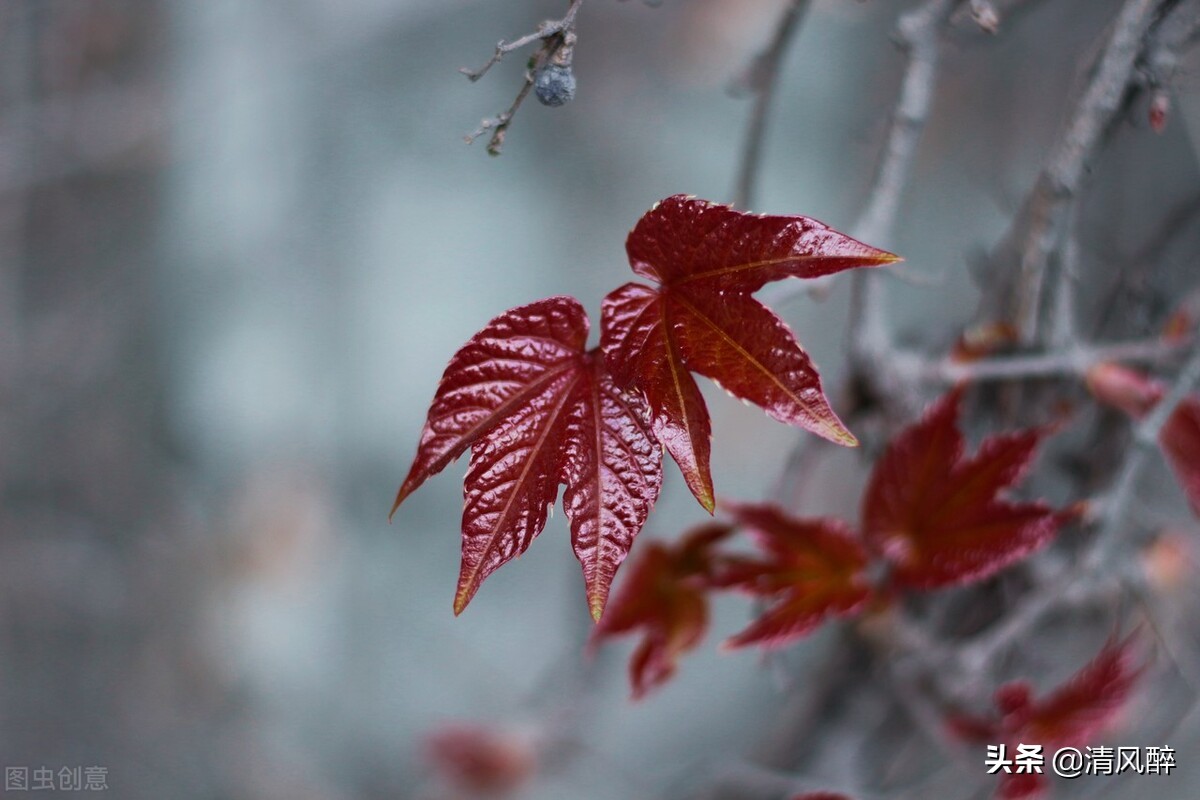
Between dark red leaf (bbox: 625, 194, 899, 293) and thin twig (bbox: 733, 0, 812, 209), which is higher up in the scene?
thin twig (bbox: 733, 0, 812, 209)

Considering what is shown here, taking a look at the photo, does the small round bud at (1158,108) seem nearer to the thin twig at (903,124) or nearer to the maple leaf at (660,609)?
the thin twig at (903,124)

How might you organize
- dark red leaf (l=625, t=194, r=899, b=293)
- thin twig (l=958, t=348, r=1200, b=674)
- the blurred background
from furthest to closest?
the blurred background < thin twig (l=958, t=348, r=1200, b=674) < dark red leaf (l=625, t=194, r=899, b=293)

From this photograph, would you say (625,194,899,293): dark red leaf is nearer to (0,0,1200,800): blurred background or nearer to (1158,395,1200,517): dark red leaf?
(1158,395,1200,517): dark red leaf

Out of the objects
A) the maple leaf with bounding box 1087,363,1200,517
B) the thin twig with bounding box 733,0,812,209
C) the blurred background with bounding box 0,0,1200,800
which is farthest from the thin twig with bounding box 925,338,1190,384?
the blurred background with bounding box 0,0,1200,800

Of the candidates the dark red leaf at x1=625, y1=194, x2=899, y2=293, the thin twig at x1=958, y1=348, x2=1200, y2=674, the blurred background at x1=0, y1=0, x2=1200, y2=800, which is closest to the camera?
the dark red leaf at x1=625, y1=194, x2=899, y2=293

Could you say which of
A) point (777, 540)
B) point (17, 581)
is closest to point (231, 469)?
point (17, 581)

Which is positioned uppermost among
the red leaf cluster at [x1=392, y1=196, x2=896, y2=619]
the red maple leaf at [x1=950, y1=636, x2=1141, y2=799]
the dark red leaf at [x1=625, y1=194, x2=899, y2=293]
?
the dark red leaf at [x1=625, y1=194, x2=899, y2=293]
